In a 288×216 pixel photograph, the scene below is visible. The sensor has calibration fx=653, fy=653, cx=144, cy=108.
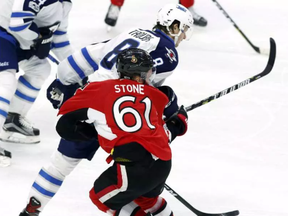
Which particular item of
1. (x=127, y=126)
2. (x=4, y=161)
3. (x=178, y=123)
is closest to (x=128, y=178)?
(x=127, y=126)

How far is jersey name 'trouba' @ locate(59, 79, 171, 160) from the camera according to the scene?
2357 millimetres

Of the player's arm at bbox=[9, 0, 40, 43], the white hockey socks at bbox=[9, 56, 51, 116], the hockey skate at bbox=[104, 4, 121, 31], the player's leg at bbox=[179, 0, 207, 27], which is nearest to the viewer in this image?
the player's arm at bbox=[9, 0, 40, 43]

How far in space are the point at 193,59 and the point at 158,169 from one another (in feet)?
8.96

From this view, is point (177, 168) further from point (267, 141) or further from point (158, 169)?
point (158, 169)

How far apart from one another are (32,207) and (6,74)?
0.91m

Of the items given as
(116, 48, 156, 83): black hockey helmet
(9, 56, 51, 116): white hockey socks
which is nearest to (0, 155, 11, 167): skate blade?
(9, 56, 51, 116): white hockey socks

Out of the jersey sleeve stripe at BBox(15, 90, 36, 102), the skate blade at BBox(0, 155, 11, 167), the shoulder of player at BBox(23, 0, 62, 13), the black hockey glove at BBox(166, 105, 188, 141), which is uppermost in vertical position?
the black hockey glove at BBox(166, 105, 188, 141)

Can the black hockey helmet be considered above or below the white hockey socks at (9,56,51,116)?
above

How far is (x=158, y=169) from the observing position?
2.45 meters

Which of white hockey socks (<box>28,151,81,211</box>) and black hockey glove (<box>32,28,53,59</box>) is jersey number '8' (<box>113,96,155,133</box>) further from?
black hockey glove (<box>32,28,53,59</box>)

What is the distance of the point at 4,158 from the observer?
11.4 feet

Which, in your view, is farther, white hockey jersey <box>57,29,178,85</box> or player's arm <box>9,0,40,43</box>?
player's arm <box>9,0,40,43</box>

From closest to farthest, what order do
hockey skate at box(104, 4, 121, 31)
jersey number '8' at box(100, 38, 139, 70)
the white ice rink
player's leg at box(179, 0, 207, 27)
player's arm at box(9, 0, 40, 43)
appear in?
jersey number '8' at box(100, 38, 139, 70) → the white ice rink → player's arm at box(9, 0, 40, 43) → hockey skate at box(104, 4, 121, 31) → player's leg at box(179, 0, 207, 27)

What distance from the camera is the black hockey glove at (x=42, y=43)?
3598mm
